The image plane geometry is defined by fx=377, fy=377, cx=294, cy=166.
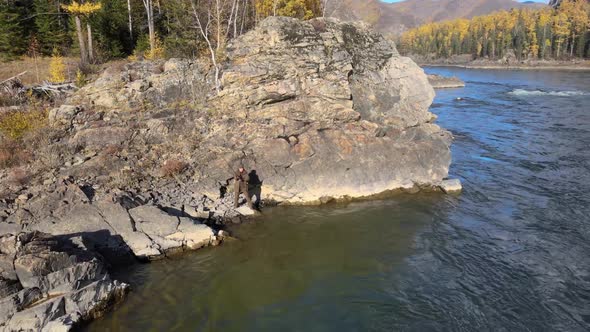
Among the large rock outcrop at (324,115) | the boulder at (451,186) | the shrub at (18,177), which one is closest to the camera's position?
the shrub at (18,177)

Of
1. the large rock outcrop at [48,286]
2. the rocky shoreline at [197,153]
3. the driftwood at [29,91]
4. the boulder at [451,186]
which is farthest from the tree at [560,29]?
the large rock outcrop at [48,286]

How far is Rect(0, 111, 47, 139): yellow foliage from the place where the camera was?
1709cm

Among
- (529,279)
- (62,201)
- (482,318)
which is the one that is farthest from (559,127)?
(62,201)

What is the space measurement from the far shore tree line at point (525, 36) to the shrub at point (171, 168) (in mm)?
116508

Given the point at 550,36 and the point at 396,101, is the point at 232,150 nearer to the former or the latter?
the point at 396,101

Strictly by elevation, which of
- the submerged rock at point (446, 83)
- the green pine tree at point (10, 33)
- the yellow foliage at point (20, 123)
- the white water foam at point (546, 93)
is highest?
Result: the green pine tree at point (10, 33)

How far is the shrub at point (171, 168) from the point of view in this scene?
15.3 metres

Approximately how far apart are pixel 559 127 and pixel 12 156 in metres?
33.1

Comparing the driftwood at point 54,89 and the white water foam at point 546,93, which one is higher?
the driftwood at point 54,89

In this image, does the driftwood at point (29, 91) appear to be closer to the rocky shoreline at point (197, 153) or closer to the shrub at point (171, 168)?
the rocky shoreline at point (197, 153)

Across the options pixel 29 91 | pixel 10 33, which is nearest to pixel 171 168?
pixel 29 91

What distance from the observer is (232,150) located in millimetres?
16750

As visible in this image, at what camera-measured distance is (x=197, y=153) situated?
658 inches

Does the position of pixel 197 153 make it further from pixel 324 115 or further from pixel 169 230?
pixel 324 115
